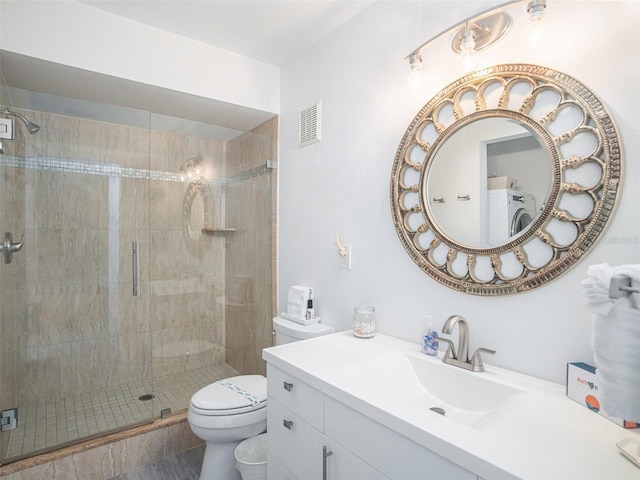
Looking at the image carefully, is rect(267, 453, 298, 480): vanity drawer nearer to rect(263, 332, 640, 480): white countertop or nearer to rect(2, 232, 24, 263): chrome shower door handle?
rect(263, 332, 640, 480): white countertop

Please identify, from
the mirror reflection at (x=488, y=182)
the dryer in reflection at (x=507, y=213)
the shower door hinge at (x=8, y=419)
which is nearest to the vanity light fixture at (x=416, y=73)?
the mirror reflection at (x=488, y=182)

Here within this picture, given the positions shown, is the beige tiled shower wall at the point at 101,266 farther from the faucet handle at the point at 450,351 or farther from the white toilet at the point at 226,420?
the faucet handle at the point at 450,351

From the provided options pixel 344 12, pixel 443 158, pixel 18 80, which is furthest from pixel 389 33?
pixel 18 80

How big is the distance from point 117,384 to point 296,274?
4.96ft

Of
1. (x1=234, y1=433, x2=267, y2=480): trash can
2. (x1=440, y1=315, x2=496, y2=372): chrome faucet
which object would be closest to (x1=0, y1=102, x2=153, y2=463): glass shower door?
(x1=234, y1=433, x2=267, y2=480): trash can

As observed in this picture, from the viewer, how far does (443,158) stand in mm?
1449

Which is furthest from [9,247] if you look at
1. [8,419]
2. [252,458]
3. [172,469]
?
[252,458]

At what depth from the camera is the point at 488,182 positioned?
52.0 inches

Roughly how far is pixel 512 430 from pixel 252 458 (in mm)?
1310

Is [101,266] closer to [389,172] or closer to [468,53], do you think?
[389,172]

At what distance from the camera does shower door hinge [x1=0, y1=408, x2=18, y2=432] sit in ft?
6.14

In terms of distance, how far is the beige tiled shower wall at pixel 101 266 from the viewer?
2.22 metres

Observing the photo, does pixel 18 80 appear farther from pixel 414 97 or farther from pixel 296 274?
pixel 414 97

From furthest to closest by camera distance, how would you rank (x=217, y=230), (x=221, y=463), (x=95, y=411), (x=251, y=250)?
(x=217, y=230), (x=251, y=250), (x=95, y=411), (x=221, y=463)
